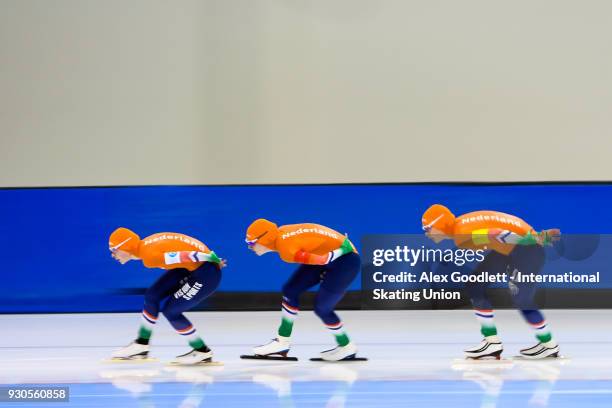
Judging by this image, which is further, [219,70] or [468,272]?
[219,70]

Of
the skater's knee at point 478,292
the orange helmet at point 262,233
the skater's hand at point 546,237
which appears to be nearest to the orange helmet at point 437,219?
the skater's knee at point 478,292

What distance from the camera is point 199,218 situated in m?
10.8

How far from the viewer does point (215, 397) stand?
19.3 ft

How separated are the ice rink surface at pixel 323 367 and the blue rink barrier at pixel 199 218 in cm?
56

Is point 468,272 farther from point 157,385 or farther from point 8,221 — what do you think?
point 8,221

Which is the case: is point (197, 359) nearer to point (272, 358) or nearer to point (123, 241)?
point (272, 358)

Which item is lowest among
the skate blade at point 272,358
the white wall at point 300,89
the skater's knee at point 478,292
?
the skate blade at point 272,358

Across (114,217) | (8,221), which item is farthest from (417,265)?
(8,221)

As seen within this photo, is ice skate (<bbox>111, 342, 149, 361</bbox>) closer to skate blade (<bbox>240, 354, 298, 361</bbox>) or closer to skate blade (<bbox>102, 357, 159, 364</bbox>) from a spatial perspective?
skate blade (<bbox>102, 357, 159, 364</bbox>)

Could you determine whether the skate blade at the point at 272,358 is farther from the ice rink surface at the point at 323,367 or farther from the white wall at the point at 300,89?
the white wall at the point at 300,89

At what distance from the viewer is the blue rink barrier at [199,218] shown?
1070 cm

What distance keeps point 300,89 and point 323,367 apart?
15.7 feet

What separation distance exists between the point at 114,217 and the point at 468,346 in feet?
14.7

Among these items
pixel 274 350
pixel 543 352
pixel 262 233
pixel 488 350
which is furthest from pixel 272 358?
pixel 543 352
